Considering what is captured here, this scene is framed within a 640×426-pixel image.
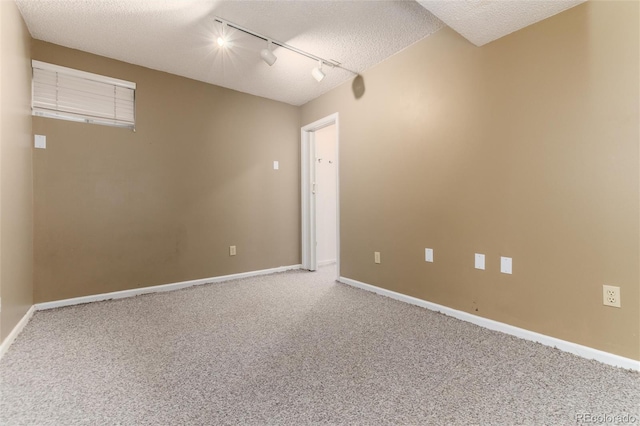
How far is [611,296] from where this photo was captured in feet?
5.59

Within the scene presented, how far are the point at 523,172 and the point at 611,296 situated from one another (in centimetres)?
87

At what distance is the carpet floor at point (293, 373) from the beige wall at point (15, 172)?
0.31 m

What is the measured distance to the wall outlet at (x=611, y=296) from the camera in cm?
168

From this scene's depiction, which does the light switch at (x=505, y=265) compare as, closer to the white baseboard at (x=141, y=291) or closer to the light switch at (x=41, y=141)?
the white baseboard at (x=141, y=291)

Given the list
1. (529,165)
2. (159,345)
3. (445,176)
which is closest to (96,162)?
(159,345)

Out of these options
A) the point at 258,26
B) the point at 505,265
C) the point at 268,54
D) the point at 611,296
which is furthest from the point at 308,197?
the point at 611,296

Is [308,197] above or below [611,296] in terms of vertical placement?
above

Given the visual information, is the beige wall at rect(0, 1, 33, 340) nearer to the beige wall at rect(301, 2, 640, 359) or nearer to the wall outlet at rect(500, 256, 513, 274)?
the beige wall at rect(301, 2, 640, 359)

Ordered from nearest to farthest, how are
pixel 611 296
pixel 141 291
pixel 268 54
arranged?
pixel 611 296, pixel 268 54, pixel 141 291

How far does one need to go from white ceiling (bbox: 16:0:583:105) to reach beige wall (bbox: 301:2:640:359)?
22 centimetres

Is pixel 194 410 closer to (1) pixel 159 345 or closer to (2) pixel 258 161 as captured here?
(1) pixel 159 345

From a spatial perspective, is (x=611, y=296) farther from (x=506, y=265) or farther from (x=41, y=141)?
(x=41, y=141)

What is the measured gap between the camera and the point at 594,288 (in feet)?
5.78

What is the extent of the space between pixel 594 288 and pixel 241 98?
151 inches
